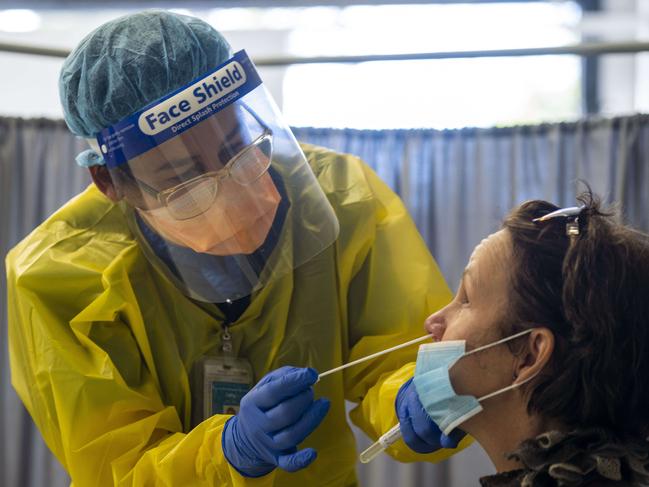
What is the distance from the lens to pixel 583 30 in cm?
254

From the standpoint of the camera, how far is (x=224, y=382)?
163cm

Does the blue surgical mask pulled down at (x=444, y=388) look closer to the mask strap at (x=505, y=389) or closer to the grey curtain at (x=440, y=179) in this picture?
the mask strap at (x=505, y=389)

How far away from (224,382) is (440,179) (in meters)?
0.96

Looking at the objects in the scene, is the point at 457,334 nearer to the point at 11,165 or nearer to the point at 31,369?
the point at 31,369

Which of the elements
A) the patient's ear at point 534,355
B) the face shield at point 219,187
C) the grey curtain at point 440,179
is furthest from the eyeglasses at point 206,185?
the grey curtain at point 440,179

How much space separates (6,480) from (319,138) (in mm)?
1234

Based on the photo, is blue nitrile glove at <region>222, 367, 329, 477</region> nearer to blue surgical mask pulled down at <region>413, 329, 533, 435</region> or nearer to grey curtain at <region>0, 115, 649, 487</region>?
blue surgical mask pulled down at <region>413, 329, 533, 435</region>

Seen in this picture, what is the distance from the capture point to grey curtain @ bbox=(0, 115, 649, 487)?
2.24 meters

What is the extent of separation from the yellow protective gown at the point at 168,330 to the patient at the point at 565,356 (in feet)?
0.97

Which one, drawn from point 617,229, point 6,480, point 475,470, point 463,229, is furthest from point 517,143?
point 6,480

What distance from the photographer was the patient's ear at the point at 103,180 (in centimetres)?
160

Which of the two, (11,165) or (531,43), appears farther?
(531,43)

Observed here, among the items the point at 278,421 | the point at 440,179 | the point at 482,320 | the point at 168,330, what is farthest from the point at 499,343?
the point at 440,179

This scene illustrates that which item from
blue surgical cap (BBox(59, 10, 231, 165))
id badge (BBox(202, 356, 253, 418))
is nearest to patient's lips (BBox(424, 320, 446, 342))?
id badge (BBox(202, 356, 253, 418))
